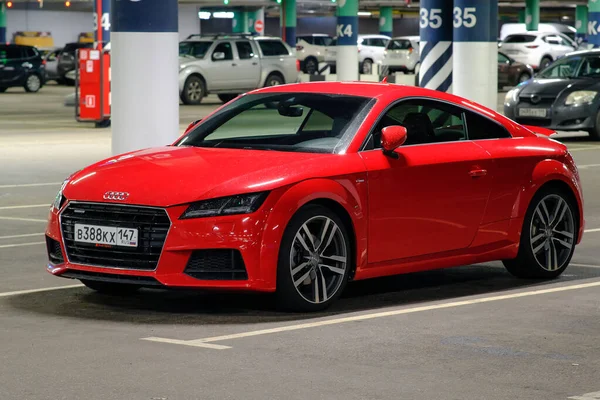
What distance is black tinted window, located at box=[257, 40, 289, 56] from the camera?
3953cm

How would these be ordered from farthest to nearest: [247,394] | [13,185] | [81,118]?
[81,118]
[13,185]
[247,394]

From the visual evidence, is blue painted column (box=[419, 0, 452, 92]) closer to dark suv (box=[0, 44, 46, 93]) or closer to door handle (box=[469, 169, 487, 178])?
door handle (box=[469, 169, 487, 178])

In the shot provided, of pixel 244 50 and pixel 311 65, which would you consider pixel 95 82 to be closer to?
pixel 244 50

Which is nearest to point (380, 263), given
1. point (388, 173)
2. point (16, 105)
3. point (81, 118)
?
point (388, 173)

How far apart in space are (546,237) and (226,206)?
2774mm

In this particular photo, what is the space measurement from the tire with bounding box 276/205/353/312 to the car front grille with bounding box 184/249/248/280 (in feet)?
0.78

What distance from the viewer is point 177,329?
25.3 feet

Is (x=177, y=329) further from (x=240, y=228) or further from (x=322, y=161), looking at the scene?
(x=322, y=161)

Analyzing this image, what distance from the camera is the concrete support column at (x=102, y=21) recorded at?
3212cm

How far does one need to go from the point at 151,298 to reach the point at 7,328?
4.23 ft

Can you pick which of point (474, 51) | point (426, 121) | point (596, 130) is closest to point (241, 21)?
point (596, 130)

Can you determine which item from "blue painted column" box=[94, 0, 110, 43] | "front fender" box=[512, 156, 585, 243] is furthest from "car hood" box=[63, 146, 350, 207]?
"blue painted column" box=[94, 0, 110, 43]

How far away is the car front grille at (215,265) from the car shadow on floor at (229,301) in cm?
25

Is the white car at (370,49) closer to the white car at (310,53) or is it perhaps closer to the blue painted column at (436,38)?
the white car at (310,53)
